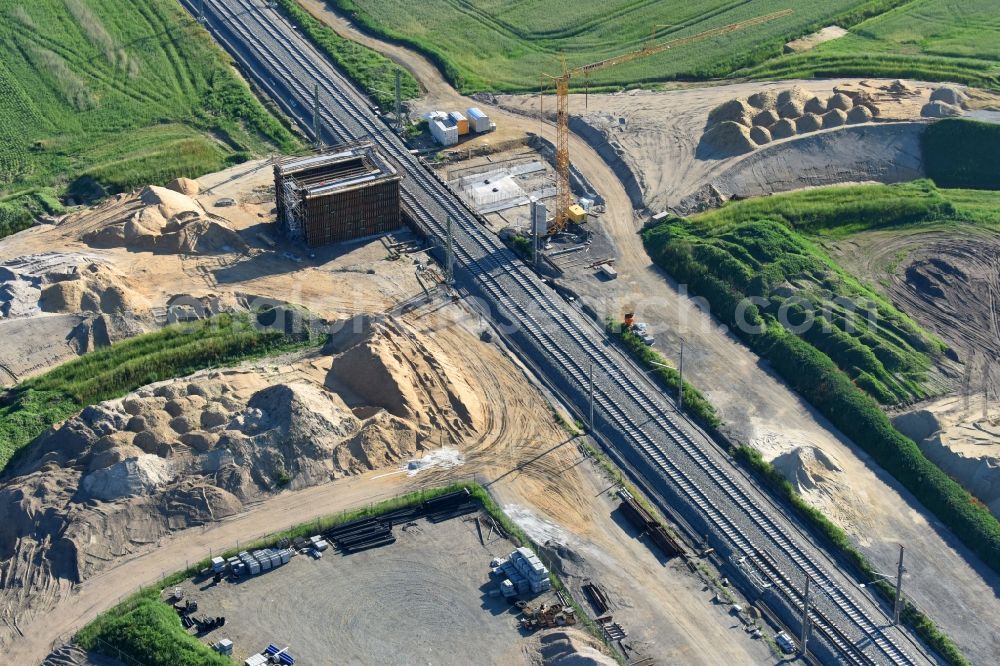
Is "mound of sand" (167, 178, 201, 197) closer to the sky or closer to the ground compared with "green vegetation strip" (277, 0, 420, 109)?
closer to the ground

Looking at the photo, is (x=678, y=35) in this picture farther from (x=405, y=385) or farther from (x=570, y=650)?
(x=570, y=650)

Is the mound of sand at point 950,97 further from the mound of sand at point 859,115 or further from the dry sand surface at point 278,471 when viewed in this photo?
the dry sand surface at point 278,471

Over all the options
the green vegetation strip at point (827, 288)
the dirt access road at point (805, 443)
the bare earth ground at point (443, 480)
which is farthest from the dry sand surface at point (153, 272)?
the green vegetation strip at point (827, 288)

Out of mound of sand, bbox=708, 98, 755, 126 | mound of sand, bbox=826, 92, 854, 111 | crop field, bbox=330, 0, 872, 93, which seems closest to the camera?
mound of sand, bbox=708, 98, 755, 126

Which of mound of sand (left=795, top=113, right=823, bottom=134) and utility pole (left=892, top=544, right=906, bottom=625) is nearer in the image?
utility pole (left=892, top=544, right=906, bottom=625)

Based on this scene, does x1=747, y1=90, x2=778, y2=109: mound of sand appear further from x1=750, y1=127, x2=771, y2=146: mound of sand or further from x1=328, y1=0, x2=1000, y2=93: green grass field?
x1=328, y1=0, x2=1000, y2=93: green grass field

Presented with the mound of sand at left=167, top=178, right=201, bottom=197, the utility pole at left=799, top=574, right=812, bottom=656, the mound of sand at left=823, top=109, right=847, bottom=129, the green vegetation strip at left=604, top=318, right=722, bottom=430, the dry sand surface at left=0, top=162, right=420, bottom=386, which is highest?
the mound of sand at left=823, top=109, right=847, bottom=129

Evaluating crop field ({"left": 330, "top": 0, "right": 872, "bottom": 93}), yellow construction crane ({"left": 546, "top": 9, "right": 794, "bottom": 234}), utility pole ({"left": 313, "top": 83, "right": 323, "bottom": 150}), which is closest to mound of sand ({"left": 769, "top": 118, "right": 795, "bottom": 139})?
crop field ({"left": 330, "top": 0, "right": 872, "bottom": 93})

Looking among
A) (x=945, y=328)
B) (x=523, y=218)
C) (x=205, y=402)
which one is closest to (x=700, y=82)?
(x=523, y=218)
